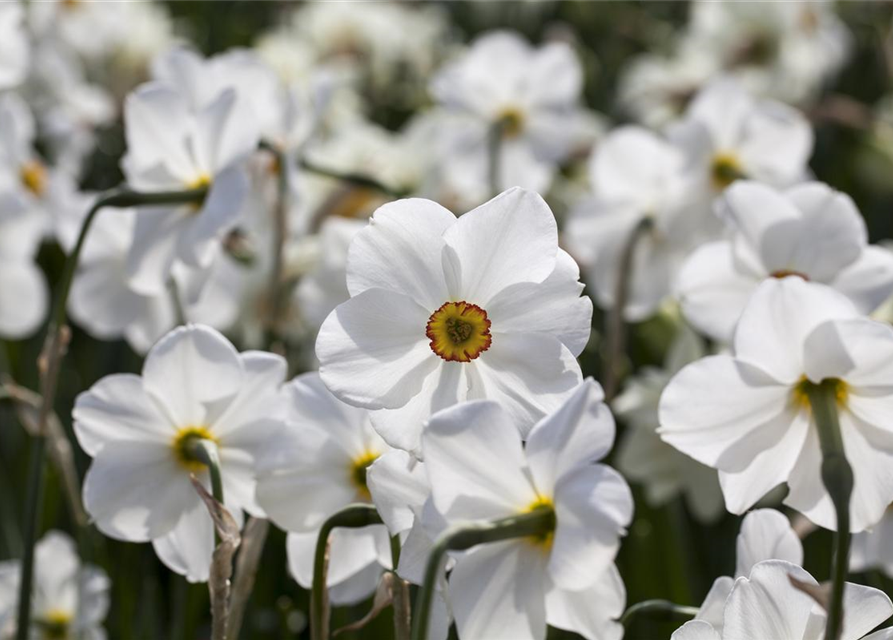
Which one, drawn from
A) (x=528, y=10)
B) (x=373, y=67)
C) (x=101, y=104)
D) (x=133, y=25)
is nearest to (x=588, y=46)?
(x=528, y=10)

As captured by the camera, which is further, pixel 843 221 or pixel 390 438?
pixel 843 221

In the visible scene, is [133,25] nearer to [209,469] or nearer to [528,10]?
[528,10]

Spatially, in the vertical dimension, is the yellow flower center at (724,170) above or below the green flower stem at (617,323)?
above

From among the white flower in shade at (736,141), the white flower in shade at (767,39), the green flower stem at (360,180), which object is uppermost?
the green flower stem at (360,180)

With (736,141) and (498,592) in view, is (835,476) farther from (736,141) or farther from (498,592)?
(736,141)

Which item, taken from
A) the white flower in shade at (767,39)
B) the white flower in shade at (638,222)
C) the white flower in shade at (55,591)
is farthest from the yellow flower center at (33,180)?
the white flower in shade at (767,39)

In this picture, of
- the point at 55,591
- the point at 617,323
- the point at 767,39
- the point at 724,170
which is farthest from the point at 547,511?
the point at 767,39

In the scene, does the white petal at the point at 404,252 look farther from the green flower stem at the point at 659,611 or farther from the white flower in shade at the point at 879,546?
the white flower in shade at the point at 879,546
